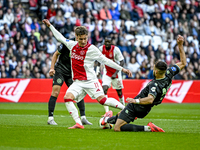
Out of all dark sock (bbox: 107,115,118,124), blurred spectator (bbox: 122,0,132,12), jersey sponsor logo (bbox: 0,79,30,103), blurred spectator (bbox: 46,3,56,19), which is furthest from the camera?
→ blurred spectator (bbox: 122,0,132,12)

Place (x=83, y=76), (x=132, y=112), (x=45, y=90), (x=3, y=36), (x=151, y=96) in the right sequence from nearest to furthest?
(x=151, y=96) < (x=132, y=112) < (x=83, y=76) < (x=45, y=90) < (x=3, y=36)

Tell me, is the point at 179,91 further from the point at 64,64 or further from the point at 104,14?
the point at 64,64

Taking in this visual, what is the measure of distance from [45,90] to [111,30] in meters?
5.69

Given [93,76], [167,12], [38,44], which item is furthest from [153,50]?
[93,76]

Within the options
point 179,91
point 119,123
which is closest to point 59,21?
point 179,91

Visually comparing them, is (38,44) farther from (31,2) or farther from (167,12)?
(167,12)

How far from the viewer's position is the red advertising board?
16.3 meters

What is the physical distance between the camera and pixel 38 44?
18234 mm

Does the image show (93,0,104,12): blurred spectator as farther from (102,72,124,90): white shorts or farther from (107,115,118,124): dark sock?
(107,115,118,124): dark sock

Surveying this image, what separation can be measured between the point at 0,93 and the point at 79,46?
9.82 m

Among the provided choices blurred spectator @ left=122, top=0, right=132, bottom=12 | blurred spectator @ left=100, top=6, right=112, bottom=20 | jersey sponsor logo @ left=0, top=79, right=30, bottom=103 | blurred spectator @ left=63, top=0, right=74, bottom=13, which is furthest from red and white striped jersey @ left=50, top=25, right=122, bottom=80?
blurred spectator @ left=122, top=0, right=132, bottom=12

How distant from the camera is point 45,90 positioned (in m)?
16.9

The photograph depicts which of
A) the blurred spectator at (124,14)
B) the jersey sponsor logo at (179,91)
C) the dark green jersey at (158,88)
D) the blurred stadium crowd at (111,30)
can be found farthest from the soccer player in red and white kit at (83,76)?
the blurred spectator at (124,14)

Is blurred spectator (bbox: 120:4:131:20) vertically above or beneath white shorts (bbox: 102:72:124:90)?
above
